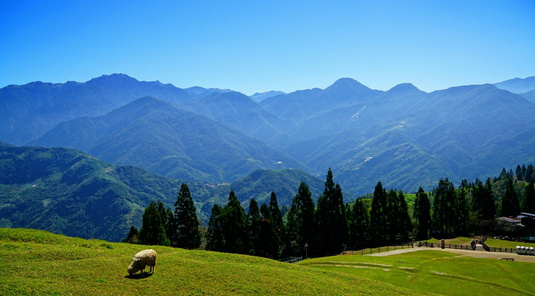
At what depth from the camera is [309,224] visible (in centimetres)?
8856

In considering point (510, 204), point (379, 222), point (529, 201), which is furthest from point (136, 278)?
point (529, 201)

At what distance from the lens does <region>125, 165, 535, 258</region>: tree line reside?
7919cm

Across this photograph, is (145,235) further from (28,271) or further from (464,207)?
(464,207)

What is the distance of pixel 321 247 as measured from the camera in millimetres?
86938

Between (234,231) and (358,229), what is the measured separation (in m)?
39.5

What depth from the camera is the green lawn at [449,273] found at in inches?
1842

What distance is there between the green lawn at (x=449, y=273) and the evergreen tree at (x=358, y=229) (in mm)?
30349

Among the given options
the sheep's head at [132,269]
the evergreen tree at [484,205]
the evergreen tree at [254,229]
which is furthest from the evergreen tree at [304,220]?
the evergreen tree at [484,205]

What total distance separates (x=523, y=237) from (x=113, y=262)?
4358 inches

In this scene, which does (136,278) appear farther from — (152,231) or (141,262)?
(152,231)

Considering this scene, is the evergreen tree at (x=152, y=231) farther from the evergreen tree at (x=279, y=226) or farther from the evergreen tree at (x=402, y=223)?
the evergreen tree at (x=402, y=223)

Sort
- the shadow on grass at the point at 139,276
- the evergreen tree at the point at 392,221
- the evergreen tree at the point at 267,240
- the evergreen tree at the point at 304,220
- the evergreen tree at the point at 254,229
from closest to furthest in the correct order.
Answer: the shadow on grass at the point at 139,276 → the evergreen tree at the point at 267,240 → the evergreen tree at the point at 254,229 → the evergreen tree at the point at 304,220 → the evergreen tree at the point at 392,221

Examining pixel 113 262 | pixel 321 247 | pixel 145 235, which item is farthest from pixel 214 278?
pixel 321 247

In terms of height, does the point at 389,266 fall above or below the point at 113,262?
below
